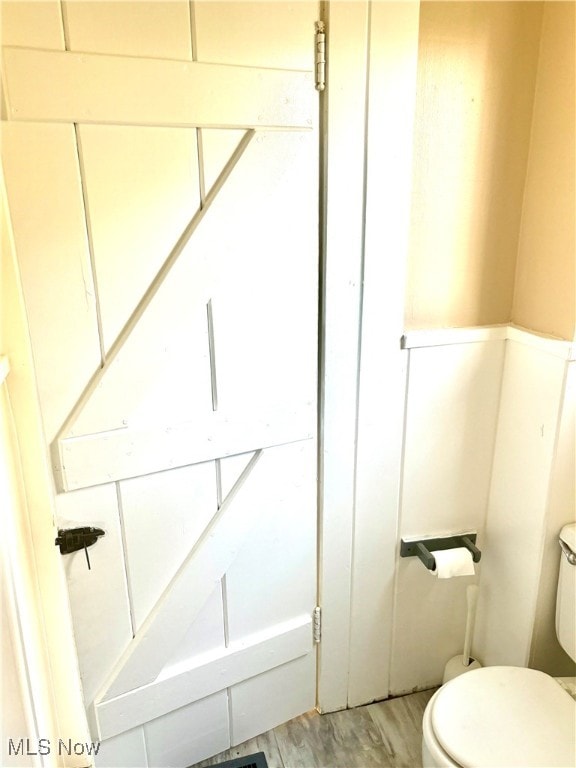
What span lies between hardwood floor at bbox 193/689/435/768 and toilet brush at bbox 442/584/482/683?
153 millimetres

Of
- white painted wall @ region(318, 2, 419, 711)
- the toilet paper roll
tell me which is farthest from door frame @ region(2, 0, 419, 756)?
the toilet paper roll

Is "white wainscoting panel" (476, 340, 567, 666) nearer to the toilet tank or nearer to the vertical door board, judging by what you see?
the toilet tank

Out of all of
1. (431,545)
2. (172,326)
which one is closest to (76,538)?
(172,326)

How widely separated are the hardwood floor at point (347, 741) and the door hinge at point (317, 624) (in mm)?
303

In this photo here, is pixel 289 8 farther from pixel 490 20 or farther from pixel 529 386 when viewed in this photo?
pixel 529 386

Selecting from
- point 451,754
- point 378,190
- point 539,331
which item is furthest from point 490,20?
point 451,754

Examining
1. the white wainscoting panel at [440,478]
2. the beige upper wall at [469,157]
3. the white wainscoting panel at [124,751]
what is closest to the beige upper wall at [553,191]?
the beige upper wall at [469,157]

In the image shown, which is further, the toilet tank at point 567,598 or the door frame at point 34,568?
the toilet tank at point 567,598

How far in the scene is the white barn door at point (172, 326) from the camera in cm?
97

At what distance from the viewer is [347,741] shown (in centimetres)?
156

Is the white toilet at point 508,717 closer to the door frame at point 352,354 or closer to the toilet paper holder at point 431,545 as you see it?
the toilet paper holder at point 431,545

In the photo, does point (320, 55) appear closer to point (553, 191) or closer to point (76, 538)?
point (553, 191)

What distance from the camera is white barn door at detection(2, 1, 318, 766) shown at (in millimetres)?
965

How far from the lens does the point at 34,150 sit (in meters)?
0.94
